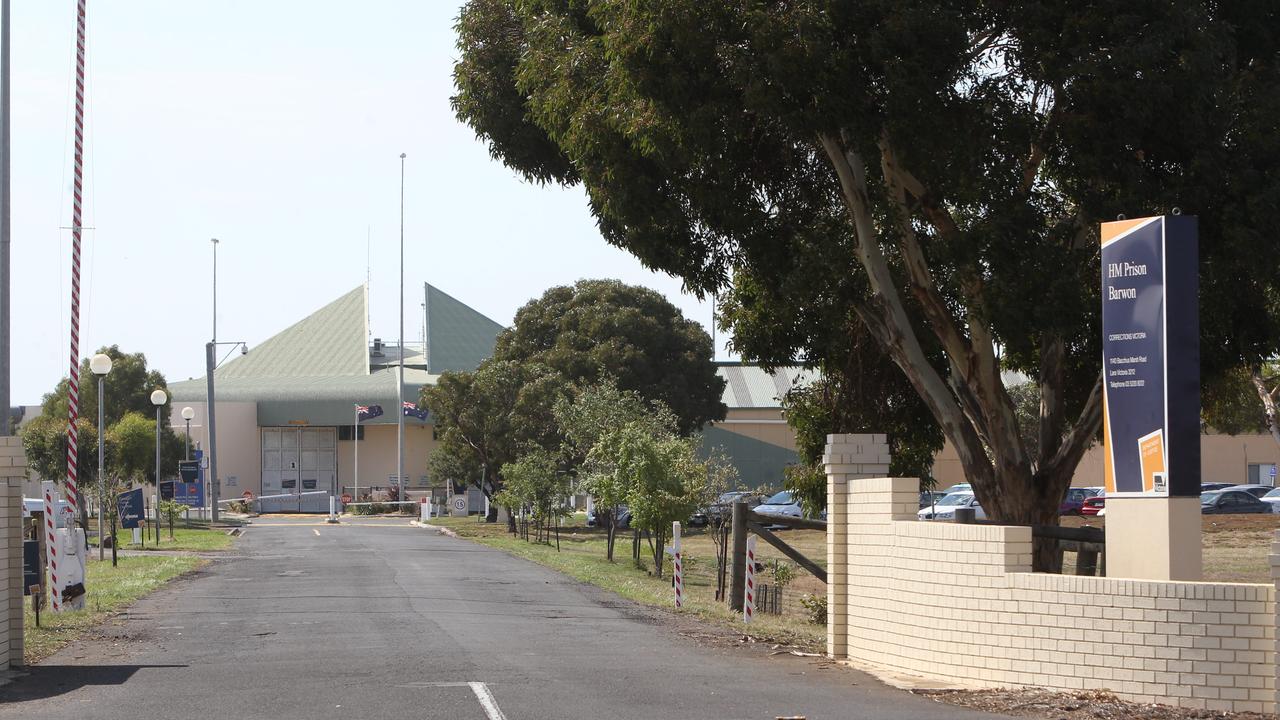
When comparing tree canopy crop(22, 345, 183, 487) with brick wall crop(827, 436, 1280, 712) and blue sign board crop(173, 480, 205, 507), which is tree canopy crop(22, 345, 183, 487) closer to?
blue sign board crop(173, 480, 205, 507)

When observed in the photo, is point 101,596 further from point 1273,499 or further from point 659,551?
point 1273,499

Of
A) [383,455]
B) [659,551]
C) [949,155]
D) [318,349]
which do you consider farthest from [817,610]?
[318,349]

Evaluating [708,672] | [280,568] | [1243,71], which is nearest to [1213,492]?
[280,568]

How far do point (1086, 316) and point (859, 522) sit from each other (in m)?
3.97

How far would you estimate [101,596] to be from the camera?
2236cm

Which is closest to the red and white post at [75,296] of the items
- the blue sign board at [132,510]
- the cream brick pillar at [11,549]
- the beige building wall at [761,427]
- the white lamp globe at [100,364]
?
the cream brick pillar at [11,549]

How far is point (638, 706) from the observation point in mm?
11055

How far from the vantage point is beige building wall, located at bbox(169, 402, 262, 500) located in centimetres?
8538

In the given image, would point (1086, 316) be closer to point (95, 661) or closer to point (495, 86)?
point (495, 86)

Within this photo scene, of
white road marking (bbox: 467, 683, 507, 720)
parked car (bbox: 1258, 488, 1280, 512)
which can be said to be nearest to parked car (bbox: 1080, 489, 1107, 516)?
parked car (bbox: 1258, 488, 1280, 512)

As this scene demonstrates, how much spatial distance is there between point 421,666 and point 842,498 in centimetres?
467

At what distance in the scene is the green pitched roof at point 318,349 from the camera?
9250cm

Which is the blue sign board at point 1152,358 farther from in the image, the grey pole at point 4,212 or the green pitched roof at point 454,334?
the green pitched roof at point 454,334

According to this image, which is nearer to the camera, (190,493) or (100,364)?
(100,364)
